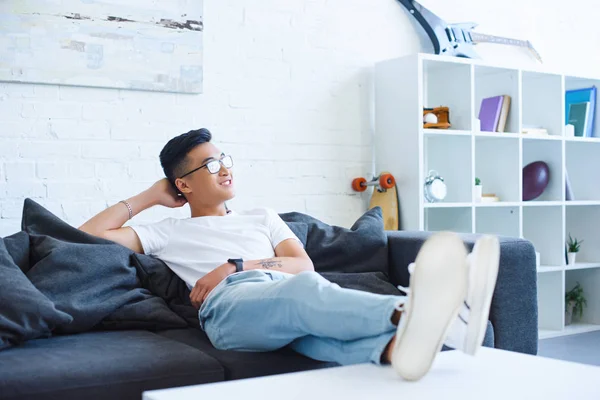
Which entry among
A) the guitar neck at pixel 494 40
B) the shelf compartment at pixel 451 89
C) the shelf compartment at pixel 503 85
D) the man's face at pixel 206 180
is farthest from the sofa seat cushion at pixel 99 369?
the guitar neck at pixel 494 40

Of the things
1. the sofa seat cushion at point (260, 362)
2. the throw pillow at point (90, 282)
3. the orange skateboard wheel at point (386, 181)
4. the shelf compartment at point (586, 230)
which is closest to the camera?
the sofa seat cushion at point (260, 362)

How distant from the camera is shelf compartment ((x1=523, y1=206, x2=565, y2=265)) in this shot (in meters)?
4.55

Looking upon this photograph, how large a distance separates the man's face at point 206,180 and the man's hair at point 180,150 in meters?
0.02

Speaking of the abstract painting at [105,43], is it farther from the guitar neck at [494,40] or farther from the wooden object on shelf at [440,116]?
the guitar neck at [494,40]

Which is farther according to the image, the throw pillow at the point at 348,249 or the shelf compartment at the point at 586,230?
the shelf compartment at the point at 586,230

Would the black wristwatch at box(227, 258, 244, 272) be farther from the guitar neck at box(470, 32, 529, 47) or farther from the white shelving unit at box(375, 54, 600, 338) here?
the guitar neck at box(470, 32, 529, 47)

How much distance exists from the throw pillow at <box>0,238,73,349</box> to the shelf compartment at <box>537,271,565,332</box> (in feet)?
10.4

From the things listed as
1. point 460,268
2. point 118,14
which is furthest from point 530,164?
point 460,268

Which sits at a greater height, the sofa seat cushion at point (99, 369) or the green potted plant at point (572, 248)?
the sofa seat cushion at point (99, 369)

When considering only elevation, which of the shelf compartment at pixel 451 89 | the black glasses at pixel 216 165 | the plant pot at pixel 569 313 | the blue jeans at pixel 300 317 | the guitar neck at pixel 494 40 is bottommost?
the plant pot at pixel 569 313

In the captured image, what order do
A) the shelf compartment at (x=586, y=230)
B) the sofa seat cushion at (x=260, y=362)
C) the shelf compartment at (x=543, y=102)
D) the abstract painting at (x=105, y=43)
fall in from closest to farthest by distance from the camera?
the sofa seat cushion at (x=260, y=362), the abstract painting at (x=105, y=43), the shelf compartment at (x=543, y=102), the shelf compartment at (x=586, y=230)

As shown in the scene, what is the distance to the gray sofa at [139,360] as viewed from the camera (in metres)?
1.84

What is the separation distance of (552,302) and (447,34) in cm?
169

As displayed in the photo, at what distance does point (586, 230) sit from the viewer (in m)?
4.91
